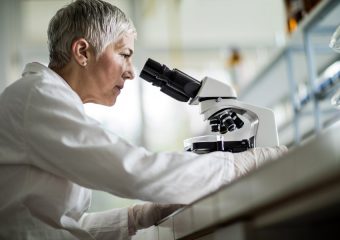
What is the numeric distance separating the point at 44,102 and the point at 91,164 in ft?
0.70

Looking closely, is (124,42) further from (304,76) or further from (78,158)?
(304,76)

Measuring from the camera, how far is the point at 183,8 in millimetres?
4492

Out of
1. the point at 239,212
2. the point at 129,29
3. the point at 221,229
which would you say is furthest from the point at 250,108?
the point at 239,212

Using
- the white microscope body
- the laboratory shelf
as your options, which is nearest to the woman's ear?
the white microscope body

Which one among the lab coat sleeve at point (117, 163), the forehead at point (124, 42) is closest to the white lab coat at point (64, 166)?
the lab coat sleeve at point (117, 163)

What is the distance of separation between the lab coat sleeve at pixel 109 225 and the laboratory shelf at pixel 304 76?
30.0 inches

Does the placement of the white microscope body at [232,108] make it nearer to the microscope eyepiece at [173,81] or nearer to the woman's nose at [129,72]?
the microscope eyepiece at [173,81]

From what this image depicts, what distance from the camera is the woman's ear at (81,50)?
146cm

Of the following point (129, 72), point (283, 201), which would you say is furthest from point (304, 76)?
point (283, 201)

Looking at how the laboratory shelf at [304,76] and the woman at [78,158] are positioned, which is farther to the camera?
the laboratory shelf at [304,76]

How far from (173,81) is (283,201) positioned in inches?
36.3

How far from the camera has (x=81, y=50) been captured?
57.8 inches

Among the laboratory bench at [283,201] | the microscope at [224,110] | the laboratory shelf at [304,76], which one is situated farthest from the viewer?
the laboratory shelf at [304,76]

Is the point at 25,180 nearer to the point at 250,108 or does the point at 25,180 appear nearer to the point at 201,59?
the point at 250,108
